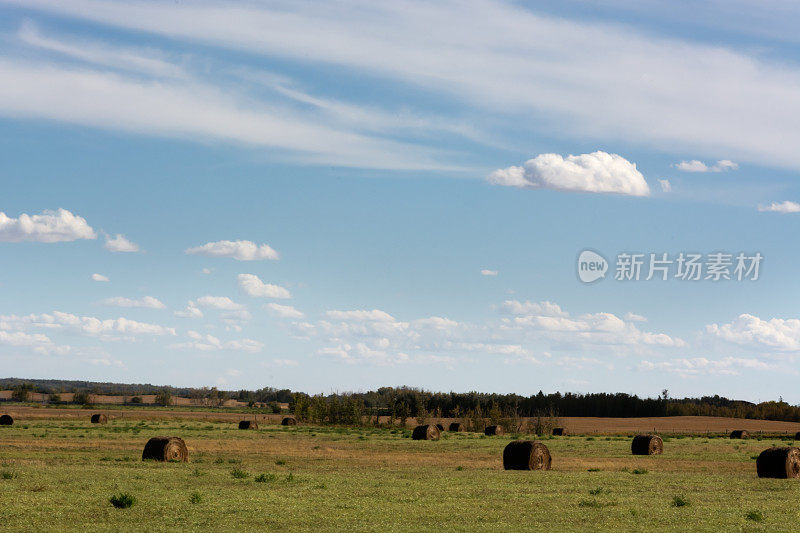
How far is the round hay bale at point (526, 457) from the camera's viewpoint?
37.0 meters

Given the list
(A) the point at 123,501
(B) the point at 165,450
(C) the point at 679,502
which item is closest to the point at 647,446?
(C) the point at 679,502

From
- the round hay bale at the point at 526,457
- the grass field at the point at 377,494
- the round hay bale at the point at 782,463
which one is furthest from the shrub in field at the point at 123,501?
the round hay bale at the point at 782,463

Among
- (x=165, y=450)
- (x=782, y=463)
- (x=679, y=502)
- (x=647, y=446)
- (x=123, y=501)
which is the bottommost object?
(x=165, y=450)

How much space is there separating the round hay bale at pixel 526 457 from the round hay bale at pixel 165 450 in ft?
49.7

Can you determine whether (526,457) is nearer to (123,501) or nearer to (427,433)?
(123,501)

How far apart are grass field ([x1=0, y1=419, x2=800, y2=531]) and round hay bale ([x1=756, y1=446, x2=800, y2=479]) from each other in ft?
3.18

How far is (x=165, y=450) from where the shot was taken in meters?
38.0

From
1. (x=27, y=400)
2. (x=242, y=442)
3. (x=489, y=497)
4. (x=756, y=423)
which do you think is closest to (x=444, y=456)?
(x=242, y=442)

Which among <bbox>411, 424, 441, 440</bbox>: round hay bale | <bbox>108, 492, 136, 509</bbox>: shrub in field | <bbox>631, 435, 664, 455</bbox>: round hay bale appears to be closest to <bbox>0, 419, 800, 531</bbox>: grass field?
<bbox>108, 492, 136, 509</bbox>: shrub in field

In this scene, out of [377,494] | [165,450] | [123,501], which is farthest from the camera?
[165,450]

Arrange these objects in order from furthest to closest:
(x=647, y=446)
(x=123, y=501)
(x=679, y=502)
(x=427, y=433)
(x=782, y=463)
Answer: (x=427, y=433)
(x=647, y=446)
(x=782, y=463)
(x=679, y=502)
(x=123, y=501)

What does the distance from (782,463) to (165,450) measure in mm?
26727

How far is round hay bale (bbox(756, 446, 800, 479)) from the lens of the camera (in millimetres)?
33594

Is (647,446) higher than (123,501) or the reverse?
higher
